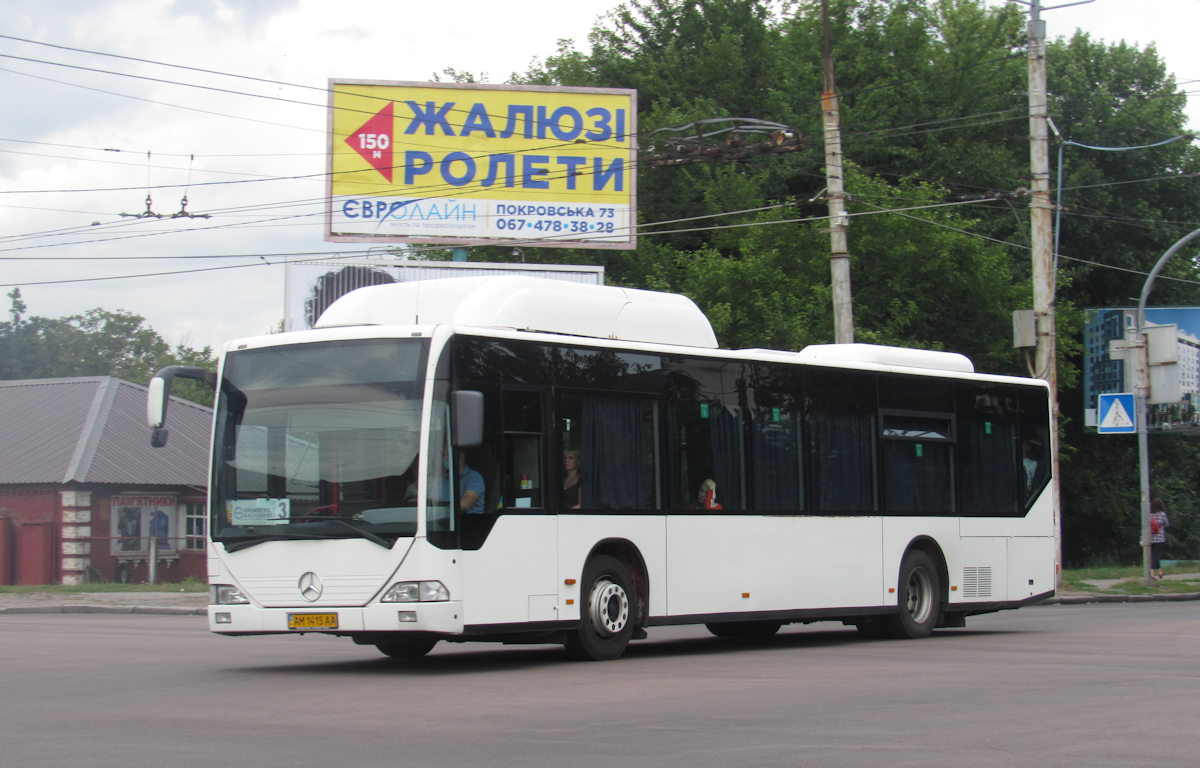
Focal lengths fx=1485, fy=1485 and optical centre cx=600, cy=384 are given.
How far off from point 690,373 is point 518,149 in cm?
1790

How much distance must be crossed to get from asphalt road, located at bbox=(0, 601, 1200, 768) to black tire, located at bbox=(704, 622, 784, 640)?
774 millimetres

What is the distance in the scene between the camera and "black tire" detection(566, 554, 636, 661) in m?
13.4

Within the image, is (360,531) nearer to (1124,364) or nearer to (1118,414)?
(1118,414)

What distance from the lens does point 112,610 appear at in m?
26.3

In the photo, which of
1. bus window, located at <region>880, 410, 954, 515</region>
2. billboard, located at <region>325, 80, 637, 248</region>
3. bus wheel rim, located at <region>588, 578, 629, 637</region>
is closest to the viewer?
bus wheel rim, located at <region>588, 578, 629, 637</region>

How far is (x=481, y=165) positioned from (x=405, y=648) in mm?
18682

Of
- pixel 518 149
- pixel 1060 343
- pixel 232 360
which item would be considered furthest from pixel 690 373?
pixel 1060 343

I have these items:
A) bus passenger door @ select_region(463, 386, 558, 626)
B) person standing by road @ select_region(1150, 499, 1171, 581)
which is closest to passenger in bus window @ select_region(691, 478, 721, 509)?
bus passenger door @ select_region(463, 386, 558, 626)

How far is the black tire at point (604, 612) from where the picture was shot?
1337cm

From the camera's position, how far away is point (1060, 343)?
37.7m

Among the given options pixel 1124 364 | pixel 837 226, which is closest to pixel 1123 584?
pixel 837 226

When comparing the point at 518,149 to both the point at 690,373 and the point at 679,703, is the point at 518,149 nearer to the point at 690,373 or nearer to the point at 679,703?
the point at 690,373

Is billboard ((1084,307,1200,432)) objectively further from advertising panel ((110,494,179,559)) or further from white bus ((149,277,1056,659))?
advertising panel ((110,494,179,559))

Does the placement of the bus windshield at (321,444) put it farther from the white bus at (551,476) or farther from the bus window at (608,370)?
the bus window at (608,370)
